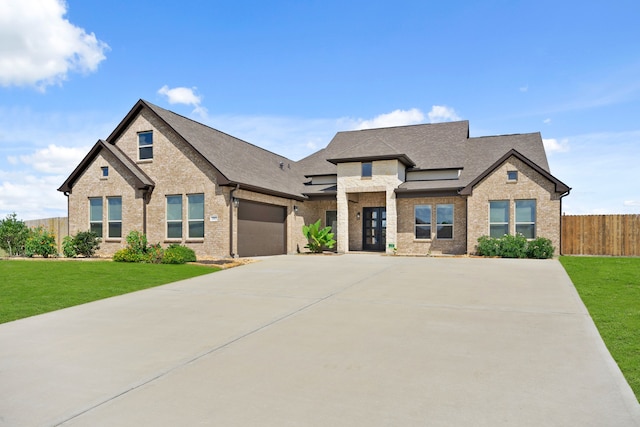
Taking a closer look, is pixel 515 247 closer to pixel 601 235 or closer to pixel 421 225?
pixel 421 225

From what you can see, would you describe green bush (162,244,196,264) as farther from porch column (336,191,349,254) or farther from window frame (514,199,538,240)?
window frame (514,199,538,240)

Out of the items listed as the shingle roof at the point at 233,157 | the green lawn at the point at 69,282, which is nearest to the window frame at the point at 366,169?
the shingle roof at the point at 233,157

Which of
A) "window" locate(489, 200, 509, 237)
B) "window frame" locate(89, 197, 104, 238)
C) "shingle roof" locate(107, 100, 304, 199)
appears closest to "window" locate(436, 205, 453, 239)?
"window" locate(489, 200, 509, 237)

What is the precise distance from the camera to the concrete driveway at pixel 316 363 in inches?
164

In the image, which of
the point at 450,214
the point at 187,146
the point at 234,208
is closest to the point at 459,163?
the point at 450,214

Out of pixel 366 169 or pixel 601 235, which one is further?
pixel 366 169

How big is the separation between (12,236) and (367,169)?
18908 millimetres

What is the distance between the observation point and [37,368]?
5504mm

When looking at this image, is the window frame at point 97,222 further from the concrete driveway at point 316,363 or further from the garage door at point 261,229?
the concrete driveway at point 316,363

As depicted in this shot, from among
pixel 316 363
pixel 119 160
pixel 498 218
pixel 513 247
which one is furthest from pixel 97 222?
pixel 316 363

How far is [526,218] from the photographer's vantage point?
2164cm

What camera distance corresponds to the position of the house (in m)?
20.9

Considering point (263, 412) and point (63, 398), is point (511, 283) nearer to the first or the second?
point (263, 412)

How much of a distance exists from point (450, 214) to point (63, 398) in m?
21.5
